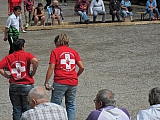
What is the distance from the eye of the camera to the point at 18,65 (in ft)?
23.5

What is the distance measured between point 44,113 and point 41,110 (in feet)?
0.16

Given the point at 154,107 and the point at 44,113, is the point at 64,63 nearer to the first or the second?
the point at 44,113

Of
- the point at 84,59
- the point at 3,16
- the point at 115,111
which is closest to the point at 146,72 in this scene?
the point at 84,59

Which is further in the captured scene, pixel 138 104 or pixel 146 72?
pixel 146 72

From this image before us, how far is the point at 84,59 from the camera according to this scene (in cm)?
1344

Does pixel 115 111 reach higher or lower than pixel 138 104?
higher

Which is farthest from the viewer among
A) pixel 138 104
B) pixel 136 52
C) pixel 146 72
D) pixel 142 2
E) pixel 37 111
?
pixel 142 2

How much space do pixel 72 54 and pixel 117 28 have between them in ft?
40.0

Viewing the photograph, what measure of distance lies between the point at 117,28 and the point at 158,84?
898 cm

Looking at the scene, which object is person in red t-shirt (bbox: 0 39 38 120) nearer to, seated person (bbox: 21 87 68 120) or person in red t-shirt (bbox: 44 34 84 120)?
person in red t-shirt (bbox: 44 34 84 120)

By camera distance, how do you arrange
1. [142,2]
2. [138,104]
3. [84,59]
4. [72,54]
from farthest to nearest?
1. [142,2]
2. [84,59]
3. [138,104]
4. [72,54]

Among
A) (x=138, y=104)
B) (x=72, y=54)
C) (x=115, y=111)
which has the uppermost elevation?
(x=72, y=54)

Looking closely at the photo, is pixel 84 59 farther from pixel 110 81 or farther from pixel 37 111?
pixel 37 111

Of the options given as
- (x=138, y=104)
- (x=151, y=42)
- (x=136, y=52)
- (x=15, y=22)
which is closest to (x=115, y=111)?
(x=138, y=104)
